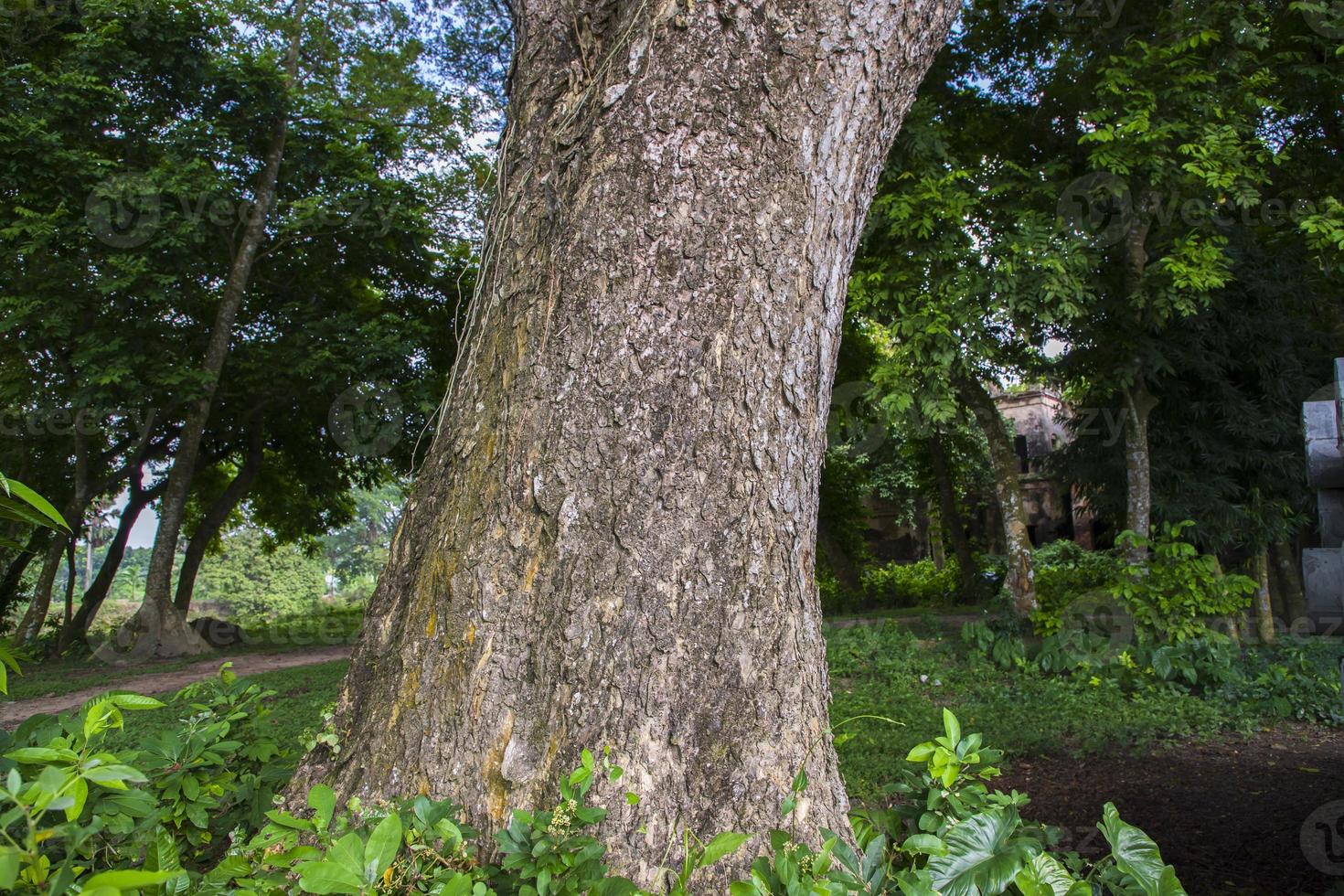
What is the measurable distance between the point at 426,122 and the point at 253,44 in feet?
8.87

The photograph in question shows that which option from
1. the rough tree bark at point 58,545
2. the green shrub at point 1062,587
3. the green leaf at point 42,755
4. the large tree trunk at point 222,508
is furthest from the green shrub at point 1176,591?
the large tree trunk at point 222,508

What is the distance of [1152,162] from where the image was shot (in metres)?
7.25

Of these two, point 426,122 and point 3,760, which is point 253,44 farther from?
point 3,760

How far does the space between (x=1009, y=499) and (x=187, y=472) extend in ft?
35.8

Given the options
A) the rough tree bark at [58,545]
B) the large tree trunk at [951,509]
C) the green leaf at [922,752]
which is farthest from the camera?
the large tree trunk at [951,509]

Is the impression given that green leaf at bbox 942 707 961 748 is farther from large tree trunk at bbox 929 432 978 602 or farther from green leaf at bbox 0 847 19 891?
large tree trunk at bbox 929 432 978 602

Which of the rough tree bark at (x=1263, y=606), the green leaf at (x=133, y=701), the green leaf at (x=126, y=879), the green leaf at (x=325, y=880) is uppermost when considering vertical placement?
the green leaf at (x=133, y=701)

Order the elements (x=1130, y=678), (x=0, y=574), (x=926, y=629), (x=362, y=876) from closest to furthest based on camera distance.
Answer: (x=362, y=876)
(x=1130, y=678)
(x=926, y=629)
(x=0, y=574)

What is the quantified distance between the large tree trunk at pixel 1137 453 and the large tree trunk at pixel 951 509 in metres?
5.78

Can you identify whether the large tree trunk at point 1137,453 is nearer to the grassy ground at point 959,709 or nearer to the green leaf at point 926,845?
the grassy ground at point 959,709

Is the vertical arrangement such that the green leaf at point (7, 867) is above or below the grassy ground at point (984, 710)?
above

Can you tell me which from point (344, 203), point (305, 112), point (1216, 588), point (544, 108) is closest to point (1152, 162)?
point (1216, 588)

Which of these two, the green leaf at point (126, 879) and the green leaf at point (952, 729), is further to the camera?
the green leaf at point (952, 729)

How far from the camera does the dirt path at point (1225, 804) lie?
355 cm
